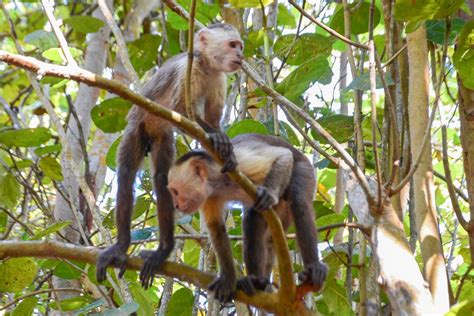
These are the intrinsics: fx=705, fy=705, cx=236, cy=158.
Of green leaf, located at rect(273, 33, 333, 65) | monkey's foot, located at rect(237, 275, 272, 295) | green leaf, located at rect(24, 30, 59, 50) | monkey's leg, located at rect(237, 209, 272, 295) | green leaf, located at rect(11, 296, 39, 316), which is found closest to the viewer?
monkey's foot, located at rect(237, 275, 272, 295)

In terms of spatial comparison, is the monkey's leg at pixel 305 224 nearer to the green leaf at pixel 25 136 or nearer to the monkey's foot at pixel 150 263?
the monkey's foot at pixel 150 263

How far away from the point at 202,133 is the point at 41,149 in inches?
101

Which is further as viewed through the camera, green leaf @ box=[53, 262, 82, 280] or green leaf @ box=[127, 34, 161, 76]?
green leaf @ box=[127, 34, 161, 76]

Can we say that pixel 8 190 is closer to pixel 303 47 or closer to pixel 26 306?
pixel 26 306

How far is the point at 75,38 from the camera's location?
7.37 m

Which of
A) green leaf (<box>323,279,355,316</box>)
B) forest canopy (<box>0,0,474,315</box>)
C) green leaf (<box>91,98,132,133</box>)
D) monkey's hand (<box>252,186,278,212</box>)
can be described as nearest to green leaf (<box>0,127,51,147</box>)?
forest canopy (<box>0,0,474,315</box>)

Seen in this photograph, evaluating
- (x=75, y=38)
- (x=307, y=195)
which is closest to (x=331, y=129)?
(x=307, y=195)

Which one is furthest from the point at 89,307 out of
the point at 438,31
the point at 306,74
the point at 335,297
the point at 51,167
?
the point at 438,31

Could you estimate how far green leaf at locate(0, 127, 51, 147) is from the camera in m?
4.39

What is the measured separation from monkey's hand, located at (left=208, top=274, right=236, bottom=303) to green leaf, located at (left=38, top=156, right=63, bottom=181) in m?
2.10

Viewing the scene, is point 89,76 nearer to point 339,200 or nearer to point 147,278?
point 147,278

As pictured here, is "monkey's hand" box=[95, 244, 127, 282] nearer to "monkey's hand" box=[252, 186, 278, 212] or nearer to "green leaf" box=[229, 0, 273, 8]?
"monkey's hand" box=[252, 186, 278, 212]

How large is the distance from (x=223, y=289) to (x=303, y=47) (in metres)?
1.77

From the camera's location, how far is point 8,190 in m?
5.24
